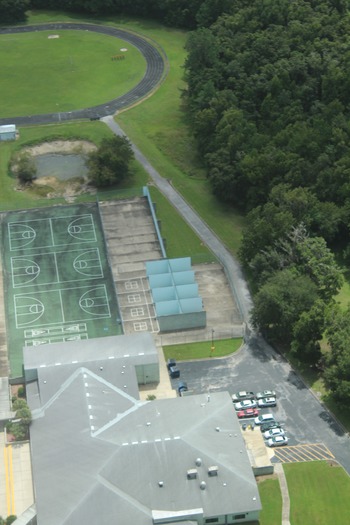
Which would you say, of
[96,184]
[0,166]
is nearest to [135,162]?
[96,184]

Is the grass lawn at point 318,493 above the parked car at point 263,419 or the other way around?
the other way around

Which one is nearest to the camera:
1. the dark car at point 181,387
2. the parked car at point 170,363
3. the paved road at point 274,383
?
the paved road at point 274,383

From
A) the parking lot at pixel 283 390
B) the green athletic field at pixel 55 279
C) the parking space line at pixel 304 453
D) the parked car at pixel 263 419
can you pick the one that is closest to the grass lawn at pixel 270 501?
the parking space line at pixel 304 453

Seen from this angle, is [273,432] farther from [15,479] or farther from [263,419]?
[15,479]

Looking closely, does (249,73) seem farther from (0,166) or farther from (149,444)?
(149,444)

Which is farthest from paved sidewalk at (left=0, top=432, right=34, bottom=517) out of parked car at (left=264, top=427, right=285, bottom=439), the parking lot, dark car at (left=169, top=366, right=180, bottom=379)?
parked car at (left=264, top=427, right=285, bottom=439)

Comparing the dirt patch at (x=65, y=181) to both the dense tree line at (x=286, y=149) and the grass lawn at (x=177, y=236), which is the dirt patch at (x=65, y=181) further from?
the dense tree line at (x=286, y=149)
